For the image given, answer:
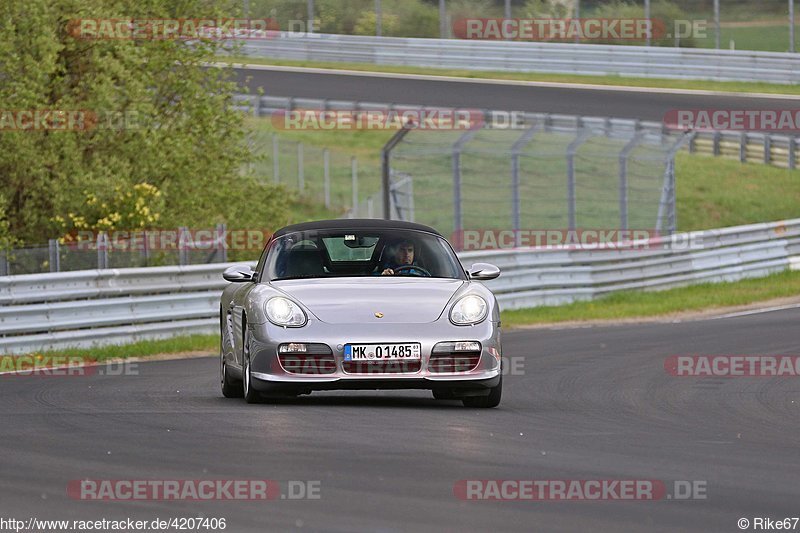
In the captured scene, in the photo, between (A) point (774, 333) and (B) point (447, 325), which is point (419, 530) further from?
(A) point (774, 333)

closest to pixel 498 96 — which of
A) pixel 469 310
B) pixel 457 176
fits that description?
pixel 457 176

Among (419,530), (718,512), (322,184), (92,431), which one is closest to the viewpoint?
(419,530)

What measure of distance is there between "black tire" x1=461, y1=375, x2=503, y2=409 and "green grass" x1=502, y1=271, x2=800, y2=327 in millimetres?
10779

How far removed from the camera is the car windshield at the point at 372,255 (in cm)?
1154

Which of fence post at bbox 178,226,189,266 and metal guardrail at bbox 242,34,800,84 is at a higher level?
metal guardrail at bbox 242,34,800,84

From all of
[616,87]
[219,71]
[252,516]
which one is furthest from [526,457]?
[616,87]

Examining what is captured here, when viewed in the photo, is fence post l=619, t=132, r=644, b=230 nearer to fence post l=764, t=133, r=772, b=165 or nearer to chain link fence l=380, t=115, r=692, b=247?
chain link fence l=380, t=115, r=692, b=247

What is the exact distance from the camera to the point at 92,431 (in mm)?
9648

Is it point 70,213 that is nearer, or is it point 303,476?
point 303,476

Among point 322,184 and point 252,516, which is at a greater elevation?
point 252,516

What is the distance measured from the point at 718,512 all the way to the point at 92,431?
4352mm

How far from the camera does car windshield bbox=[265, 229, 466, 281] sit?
37.9 feet

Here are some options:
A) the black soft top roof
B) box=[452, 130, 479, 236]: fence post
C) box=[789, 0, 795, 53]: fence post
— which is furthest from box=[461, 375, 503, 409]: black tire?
box=[789, 0, 795, 53]: fence post

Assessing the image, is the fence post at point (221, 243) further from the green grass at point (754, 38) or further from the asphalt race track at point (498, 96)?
the green grass at point (754, 38)
